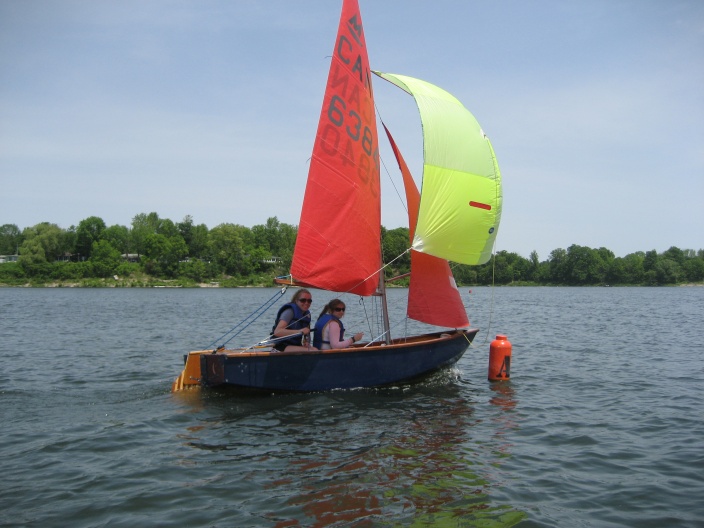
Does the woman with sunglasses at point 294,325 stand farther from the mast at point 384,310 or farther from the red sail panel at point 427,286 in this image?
the red sail panel at point 427,286

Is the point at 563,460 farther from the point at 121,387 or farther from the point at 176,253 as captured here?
the point at 176,253

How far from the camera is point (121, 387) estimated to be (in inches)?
482

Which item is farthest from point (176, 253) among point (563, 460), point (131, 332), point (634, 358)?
point (563, 460)

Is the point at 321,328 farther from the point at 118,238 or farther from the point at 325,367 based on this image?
the point at 118,238

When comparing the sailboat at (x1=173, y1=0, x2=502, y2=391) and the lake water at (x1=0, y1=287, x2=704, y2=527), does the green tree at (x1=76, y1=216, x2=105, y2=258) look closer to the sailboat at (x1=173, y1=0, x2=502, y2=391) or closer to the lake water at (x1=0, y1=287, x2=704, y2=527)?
the lake water at (x1=0, y1=287, x2=704, y2=527)

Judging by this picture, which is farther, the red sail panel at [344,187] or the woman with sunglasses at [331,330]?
the red sail panel at [344,187]

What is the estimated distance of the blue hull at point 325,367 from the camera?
10.1m

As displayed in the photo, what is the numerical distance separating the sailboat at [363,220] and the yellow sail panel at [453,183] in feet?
0.07

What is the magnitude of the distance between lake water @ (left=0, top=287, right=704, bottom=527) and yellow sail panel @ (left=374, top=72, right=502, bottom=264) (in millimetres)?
3003

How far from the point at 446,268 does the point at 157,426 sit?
22.1 ft

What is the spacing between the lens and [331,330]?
35.8 ft

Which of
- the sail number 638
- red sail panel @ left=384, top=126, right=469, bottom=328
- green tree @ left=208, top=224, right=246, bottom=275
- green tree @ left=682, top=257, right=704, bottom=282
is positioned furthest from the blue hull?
green tree @ left=682, top=257, right=704, bottom=282

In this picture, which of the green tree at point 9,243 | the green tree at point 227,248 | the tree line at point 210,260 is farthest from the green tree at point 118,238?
the green tree at point 9,243

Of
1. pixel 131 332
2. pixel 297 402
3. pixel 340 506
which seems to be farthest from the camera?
pixel 131 332
